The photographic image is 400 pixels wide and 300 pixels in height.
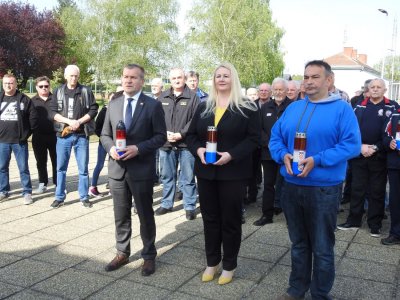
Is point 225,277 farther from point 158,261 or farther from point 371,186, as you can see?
point 371,186

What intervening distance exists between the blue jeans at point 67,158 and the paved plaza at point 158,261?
0.32m

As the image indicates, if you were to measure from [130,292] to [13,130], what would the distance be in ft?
14.7

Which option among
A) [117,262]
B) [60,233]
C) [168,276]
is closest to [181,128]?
[60,233]

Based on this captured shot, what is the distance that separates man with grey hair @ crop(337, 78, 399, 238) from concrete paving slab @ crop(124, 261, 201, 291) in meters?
2.86

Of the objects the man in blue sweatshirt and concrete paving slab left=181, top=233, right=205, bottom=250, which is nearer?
the man in blue sweatshirt

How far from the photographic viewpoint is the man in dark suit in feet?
14.5

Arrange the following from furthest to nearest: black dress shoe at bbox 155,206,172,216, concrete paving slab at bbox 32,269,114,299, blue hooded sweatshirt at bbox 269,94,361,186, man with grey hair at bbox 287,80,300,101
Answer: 1. man with grey hair at bbox 287,80,300,101
2. black dress shoe at bbox 155,206,172,216
3. concrete paving slab at bbox 32,269,114,299
4. blue hooded sweatshirt at bbox 269,94,361,186

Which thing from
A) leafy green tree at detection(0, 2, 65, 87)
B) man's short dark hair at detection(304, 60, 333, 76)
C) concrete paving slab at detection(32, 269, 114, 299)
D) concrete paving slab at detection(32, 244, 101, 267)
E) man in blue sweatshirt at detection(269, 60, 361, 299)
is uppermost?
leafy green tree at detection(0, 2, 65, 87)

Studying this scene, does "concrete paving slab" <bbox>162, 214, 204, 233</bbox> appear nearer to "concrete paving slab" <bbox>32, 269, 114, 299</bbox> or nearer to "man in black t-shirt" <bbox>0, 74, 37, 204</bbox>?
"concrete paving slab" <bbox>32, 269, 114, 299</bbox>

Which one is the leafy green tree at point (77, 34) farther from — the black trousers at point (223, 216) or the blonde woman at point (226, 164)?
the black trousers at point (223, 216)

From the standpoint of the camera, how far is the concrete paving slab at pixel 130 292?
385cm

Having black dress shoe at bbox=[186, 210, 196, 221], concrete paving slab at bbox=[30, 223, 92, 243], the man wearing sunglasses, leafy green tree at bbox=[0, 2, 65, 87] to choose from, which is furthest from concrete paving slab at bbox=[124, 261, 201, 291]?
leafy green tree at bbox=[0, 2, 65, 87]

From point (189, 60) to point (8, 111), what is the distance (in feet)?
113

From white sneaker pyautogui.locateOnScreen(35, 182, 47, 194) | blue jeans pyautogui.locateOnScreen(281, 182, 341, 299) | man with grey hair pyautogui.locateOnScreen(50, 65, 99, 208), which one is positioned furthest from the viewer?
white sneaker pyautogui.locateOnScreen(35, 182, 47, 194)
